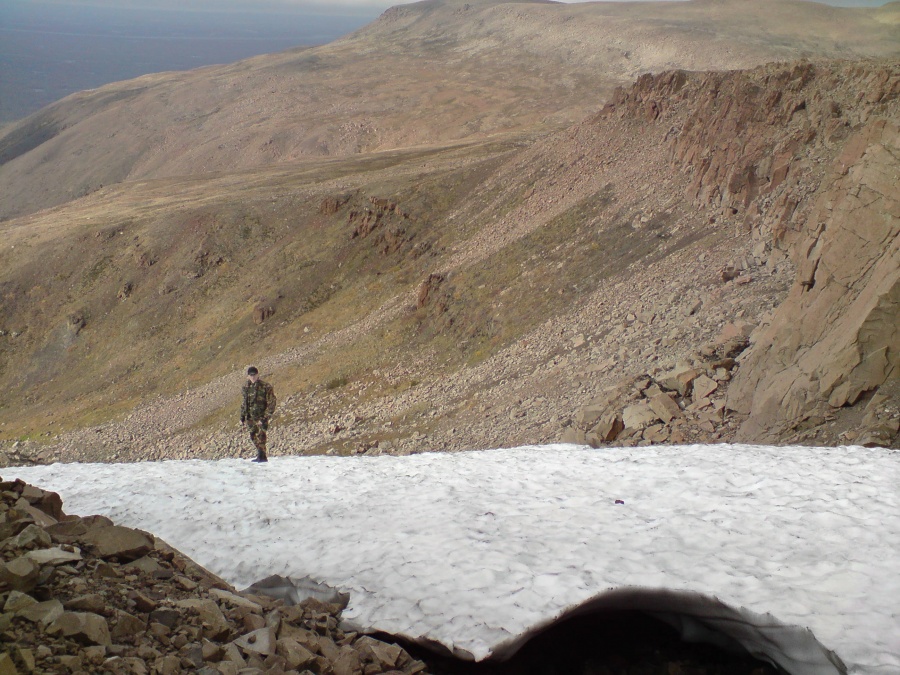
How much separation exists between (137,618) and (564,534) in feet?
10.8

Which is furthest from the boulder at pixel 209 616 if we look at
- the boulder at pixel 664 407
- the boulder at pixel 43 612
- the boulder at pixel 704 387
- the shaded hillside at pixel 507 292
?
the boulder at pixel 704 387

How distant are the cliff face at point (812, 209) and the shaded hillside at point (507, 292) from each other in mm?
52

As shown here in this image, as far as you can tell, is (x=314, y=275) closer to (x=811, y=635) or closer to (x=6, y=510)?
(x=6, y=510)

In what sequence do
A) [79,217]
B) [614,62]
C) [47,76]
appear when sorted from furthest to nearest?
1. [47,76]
2. [614,62]
3. [79,217]

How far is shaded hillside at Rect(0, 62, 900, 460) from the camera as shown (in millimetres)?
10641

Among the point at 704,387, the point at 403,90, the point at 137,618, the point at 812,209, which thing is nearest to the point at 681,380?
the point at 704,387

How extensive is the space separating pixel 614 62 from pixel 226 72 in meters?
55.3

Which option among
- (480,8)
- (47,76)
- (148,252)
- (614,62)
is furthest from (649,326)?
(47,76)

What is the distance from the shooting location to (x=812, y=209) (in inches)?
537

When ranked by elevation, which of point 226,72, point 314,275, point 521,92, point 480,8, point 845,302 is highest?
point 480,8

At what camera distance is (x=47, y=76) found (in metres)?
191

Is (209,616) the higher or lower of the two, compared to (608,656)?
higher

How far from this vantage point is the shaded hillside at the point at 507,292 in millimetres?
10641

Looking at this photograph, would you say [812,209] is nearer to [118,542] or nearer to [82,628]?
[118,542]
